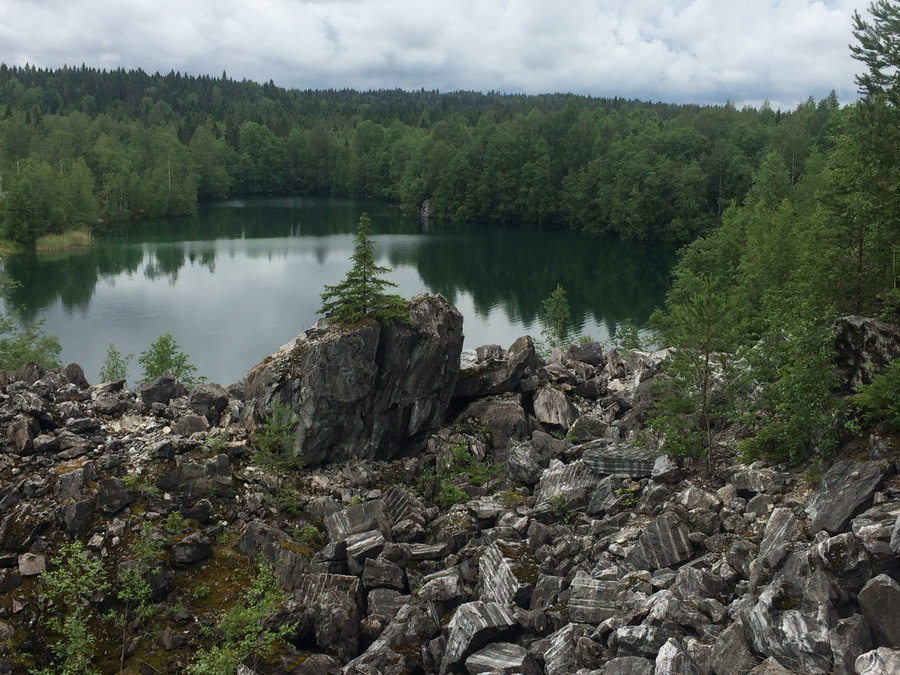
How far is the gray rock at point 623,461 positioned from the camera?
21.2m

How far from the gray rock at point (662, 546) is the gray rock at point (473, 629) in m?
2.92

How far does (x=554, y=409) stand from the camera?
3058 centimetres

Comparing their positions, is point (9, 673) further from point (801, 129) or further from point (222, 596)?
point (801, 129)

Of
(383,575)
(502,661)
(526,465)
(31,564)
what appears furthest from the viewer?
(526,465)

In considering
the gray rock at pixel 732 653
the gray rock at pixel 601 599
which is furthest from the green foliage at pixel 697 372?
the gray rock at pixel 732 653

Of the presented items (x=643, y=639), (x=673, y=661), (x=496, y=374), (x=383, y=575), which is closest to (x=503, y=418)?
(x=496, y=374)

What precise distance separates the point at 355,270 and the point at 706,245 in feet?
134

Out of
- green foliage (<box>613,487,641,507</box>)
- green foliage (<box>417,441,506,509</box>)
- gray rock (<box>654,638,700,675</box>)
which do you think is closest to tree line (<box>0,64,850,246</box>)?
green foliage (<box>417,441,506,509</box>)

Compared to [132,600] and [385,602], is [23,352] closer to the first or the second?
[132,600]

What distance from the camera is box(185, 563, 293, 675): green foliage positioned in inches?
632

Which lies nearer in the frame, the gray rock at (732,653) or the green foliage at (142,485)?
the gray rock at (732,653)

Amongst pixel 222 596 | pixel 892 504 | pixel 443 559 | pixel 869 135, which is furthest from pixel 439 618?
pixel 869 135

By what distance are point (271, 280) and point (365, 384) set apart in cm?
5309

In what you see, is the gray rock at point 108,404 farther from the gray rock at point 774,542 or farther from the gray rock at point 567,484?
the gray rock at point 774,542
